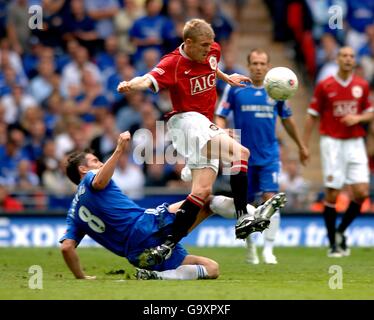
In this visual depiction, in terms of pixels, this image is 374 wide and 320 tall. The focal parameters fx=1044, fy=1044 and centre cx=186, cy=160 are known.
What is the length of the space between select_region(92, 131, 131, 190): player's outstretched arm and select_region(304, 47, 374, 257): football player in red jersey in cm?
529

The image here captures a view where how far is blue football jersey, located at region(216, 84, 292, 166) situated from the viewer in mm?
13516

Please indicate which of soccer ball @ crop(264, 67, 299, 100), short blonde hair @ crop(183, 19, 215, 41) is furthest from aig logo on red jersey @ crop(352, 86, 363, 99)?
short blonde hair @ crop(183, 19, 215, 41)

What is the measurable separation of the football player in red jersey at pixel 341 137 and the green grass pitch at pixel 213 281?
641 millimetres

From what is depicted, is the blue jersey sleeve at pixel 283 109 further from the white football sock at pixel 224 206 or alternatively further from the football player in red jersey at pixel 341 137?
Answer: the white football sock at pixel 224 206

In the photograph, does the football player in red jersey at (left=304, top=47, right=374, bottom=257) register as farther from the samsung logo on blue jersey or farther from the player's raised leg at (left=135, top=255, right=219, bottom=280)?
A: the player's raised leg at (left=135, top=255, right=219, bottom=280)

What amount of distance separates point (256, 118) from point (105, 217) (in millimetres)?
3794

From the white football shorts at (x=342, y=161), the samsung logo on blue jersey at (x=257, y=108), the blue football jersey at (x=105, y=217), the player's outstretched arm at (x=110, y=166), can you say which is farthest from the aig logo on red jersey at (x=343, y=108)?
the player's outstretched arm at (x=110, y=166)

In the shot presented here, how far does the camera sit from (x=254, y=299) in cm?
878

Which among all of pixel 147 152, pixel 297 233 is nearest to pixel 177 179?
pixel 147 152

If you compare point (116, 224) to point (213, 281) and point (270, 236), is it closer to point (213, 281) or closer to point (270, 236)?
point (213, 281)

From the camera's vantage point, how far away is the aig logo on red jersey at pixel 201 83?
36.7ft

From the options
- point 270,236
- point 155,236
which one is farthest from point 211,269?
point 270,236

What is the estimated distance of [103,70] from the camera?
70.1ft
